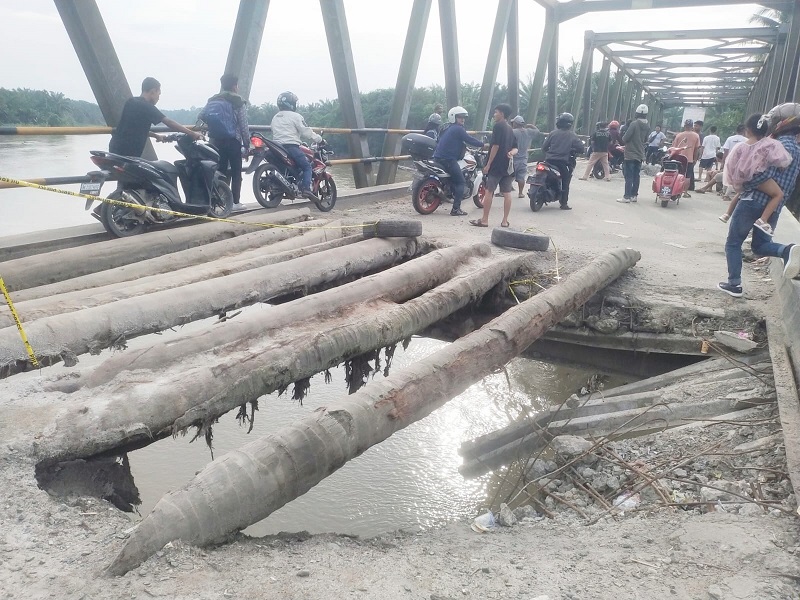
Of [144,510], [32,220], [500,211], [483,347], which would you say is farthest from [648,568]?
[32,220]

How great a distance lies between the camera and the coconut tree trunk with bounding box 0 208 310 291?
4401mm

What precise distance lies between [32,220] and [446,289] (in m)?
10.8

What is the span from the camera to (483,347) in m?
3.75

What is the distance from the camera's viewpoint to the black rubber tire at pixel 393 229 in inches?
220

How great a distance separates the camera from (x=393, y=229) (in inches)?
221

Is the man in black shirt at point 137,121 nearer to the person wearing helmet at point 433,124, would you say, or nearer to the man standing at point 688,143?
the person wearing helmet at point 433,124

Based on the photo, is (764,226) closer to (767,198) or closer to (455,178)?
(767,198)

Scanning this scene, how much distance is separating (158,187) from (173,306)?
240 cm

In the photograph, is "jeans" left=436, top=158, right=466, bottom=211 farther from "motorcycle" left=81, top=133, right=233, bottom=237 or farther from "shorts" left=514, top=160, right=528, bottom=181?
"motorcycle" left=81, top=133, right=233, bottom=237

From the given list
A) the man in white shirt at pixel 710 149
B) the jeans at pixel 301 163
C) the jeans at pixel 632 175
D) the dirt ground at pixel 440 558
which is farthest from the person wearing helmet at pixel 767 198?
the man in white shirt at pixel 710 149

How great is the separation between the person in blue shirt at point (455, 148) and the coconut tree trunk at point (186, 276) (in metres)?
2.66

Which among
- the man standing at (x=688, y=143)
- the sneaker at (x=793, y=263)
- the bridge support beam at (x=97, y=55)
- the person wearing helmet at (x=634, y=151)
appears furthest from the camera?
the man standing at (x=688, y=143)

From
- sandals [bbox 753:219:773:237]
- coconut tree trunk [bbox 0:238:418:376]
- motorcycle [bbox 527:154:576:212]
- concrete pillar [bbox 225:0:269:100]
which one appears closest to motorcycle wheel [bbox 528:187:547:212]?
motorcycle [bbox 527:154:576:212]

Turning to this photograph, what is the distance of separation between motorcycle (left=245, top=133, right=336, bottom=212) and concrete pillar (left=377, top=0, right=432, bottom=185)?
3.56m
